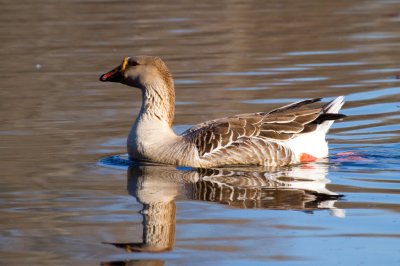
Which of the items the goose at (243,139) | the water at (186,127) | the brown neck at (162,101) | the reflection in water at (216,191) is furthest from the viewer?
the brown neck at (162,101)

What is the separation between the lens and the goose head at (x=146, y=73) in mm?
11719

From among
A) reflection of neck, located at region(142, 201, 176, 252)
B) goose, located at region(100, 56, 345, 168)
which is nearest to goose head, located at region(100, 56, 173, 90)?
goose, located at region(100, 56, 345, 168)

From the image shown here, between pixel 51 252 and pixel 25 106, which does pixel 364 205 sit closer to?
pixel 51 252

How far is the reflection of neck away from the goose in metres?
1.95

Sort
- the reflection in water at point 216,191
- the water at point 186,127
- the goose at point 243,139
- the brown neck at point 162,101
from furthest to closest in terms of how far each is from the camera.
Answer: the brown neck at point 162,101, the goose at point 243,139, the reflection in water at point 216,191, the water at point 186,127

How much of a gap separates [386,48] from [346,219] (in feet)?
37.3

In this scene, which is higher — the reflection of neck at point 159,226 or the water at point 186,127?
the water at point 186,127

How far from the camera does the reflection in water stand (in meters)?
8.35

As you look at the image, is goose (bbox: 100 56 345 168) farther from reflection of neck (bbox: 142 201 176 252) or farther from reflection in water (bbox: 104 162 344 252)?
reflection of neck (bbox: 142 201 176 252)

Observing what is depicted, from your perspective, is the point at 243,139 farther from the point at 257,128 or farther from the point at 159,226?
the point at 159,226

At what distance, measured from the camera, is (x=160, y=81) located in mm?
11727

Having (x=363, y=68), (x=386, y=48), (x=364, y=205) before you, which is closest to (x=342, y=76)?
(x=363, y=68)

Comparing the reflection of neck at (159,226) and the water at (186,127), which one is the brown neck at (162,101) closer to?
the water at (186,127)

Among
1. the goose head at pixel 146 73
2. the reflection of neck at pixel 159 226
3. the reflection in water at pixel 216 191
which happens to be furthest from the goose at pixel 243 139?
the reflection of neck at pixel 159 226
